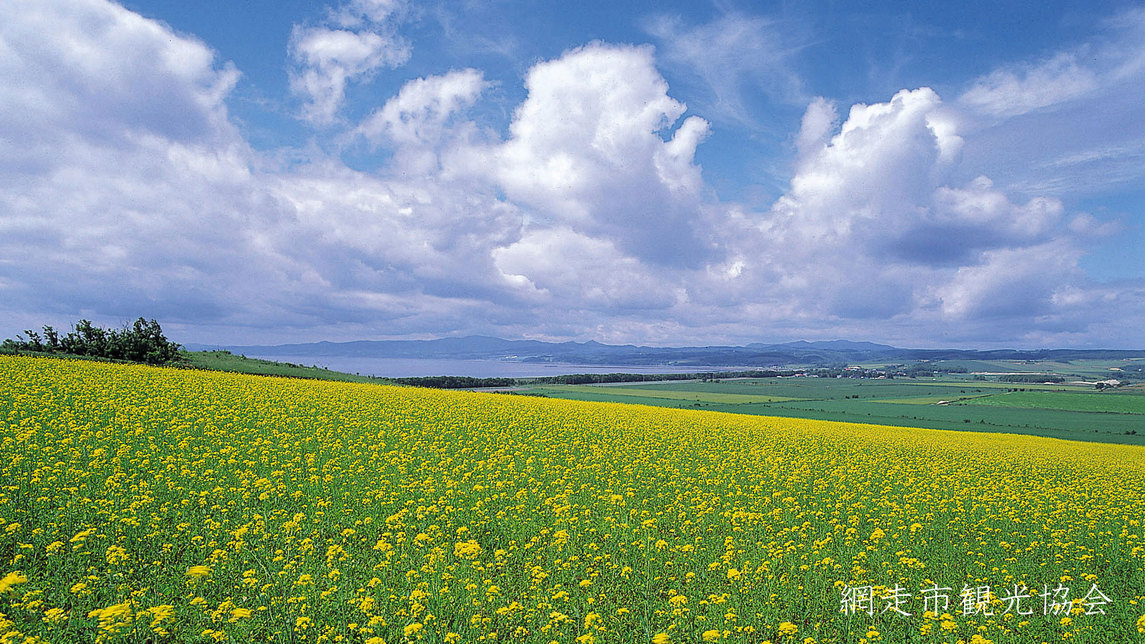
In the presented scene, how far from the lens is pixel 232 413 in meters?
16.0

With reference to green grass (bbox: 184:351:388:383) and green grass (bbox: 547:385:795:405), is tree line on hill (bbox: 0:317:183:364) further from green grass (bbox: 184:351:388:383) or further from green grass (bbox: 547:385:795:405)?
green grass (bbox: 547:385:795:405)

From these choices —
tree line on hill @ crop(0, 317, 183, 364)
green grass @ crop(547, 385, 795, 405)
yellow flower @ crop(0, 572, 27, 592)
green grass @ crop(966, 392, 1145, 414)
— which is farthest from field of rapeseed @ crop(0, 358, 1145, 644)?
green grass @ crop(966, 392, 1145, 414)

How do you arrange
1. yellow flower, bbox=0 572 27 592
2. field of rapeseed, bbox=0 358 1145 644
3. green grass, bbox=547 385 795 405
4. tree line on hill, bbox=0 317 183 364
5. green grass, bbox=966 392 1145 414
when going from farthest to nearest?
1. green grass, bbox=547 385 795 405
2. green grass, bbox=966 392 1145 414
3. tree line on hill, bbox=0 317 183 364
4. field of rapeseed, bbox=0 358 1145 644
5. yellow flower, bbox=0 572 27 592

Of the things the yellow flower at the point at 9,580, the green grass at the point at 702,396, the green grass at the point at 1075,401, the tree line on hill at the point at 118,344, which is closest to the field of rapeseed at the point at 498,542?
the yellow flower at the point at 9,580

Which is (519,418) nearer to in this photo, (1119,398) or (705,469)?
(705,469)

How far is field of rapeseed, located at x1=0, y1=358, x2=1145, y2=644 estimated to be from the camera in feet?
19.7

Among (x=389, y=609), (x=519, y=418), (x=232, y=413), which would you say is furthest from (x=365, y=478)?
(x=519, y=418)

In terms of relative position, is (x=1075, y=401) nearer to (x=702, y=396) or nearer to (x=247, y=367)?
(x=702, y=396)

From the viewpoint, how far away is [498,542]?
8484 mm

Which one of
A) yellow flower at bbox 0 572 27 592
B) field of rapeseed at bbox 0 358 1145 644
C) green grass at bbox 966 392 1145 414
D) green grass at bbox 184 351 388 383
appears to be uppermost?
green grass at bbox 184 351 388 383

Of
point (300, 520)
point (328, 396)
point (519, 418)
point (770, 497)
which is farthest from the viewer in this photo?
point (328, 396)

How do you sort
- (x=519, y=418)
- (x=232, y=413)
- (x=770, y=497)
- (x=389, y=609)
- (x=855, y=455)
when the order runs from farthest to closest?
(x=519, y=418) < (x=855, y=455) < (x=232, y=413) < (x=770, y=497) < (x=389, y=609)

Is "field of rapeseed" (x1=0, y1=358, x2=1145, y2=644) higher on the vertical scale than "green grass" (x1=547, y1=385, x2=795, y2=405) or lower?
higher

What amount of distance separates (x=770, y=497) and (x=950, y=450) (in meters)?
16.0
